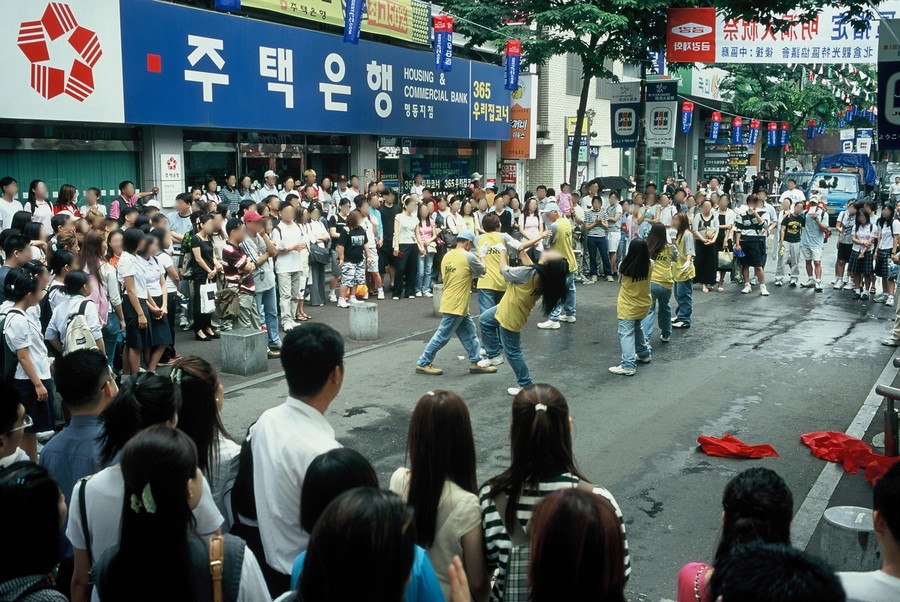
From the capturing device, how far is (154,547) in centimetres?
279

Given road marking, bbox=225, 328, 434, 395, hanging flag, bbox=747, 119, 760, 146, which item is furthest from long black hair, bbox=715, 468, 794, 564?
hanging flag, bbox=747, 119, 760, 146

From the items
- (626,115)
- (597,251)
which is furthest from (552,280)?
(626,115)

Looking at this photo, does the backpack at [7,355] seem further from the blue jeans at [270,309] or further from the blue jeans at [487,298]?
the blue jeans at [487,298]

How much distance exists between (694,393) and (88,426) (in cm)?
724

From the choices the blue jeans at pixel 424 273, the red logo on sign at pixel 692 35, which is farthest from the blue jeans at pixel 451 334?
the red logo on sign at pixel 692 35

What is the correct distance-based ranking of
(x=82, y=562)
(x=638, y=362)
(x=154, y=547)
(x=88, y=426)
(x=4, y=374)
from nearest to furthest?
1. (x=154, y=547)
2. (x=82, y=562)
3. (x=88, y=426)
4. (x=4, y=374)
5. (x=638, y=362)

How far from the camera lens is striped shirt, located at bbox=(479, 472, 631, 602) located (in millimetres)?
3348

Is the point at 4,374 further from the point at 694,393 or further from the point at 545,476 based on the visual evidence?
the point at 694,393

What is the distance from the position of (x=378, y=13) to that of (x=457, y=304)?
12.9 metres

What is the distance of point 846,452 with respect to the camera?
755 cm

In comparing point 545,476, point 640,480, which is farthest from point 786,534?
point 640,480

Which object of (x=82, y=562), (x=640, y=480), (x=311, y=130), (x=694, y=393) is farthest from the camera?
(x=311, y=130)

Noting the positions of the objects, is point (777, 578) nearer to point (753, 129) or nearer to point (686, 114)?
point (686, 114)

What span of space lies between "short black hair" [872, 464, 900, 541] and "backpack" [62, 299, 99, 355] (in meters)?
6.01
